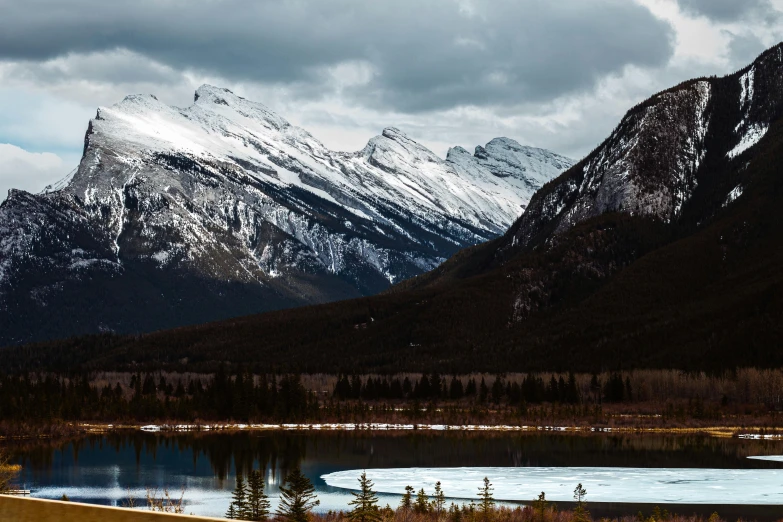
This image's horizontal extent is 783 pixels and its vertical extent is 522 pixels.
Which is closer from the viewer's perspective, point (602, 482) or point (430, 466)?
point (602, 482)

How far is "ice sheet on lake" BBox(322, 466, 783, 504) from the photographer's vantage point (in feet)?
215

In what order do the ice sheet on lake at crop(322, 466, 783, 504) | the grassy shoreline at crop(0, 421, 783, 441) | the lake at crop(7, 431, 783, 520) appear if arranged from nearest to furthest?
the ice sheet on lake at crop(322, 466, 783, 504) < the lake at crop(7, 431, 783, 520) < the grassy shoreline at crop(0, 421, 783, 441)

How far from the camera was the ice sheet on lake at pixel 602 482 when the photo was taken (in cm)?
6550

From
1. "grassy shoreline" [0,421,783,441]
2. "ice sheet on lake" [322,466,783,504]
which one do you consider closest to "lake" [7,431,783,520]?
"ice sheet on lake" [322,466,783,504]

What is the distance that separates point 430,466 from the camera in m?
92.8

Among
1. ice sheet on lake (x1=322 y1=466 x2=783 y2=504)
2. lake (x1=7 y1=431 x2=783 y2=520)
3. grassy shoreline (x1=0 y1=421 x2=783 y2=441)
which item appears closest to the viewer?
ice sheet on lake (x1=322 y1=466 x2=783 y2=504)

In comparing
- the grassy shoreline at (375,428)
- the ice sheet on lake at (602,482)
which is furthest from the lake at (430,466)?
the grassy shoreline at (375,428)

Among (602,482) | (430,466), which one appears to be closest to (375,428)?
(430,466)

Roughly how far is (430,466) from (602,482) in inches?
814

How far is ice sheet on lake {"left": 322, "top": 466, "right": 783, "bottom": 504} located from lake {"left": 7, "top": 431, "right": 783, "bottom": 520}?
3.3 inches

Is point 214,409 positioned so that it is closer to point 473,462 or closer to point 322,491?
point 473,462

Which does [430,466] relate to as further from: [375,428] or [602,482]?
[375,428]

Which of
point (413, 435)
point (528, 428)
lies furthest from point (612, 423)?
point (413, 435)

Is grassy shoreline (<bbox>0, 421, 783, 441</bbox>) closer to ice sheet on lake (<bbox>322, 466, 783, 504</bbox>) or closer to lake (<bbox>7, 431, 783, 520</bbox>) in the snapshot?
lake (<bbox>7, 431, 783, 520</bbox>)
